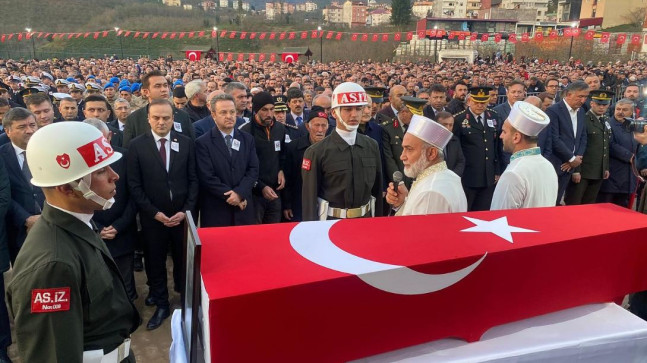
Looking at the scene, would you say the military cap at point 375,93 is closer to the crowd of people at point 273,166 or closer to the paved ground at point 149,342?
the crowd of people at point 273,166

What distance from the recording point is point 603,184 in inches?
254

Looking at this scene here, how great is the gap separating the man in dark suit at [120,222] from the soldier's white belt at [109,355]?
214 centimetres

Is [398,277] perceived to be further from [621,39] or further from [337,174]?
[621,39]

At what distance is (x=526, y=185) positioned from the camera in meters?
2.83

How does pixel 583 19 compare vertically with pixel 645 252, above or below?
above

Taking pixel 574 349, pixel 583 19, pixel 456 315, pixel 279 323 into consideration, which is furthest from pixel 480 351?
pixel 583 19

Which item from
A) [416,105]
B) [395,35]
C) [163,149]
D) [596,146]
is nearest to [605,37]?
[395,35]

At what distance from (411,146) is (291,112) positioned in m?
4.43

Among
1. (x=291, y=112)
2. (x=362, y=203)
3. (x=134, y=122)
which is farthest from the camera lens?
(x=291, y=112)

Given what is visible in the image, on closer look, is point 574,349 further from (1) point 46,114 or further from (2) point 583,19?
(2) point 583,19

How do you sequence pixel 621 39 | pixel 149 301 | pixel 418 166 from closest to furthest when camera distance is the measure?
pixel 418 166 → pixel 149 301 → pixel 621 39

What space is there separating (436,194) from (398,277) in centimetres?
102

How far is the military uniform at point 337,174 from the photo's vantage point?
3.76 meters

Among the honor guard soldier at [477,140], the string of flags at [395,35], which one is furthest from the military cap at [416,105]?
the string of flags at [395,35]
